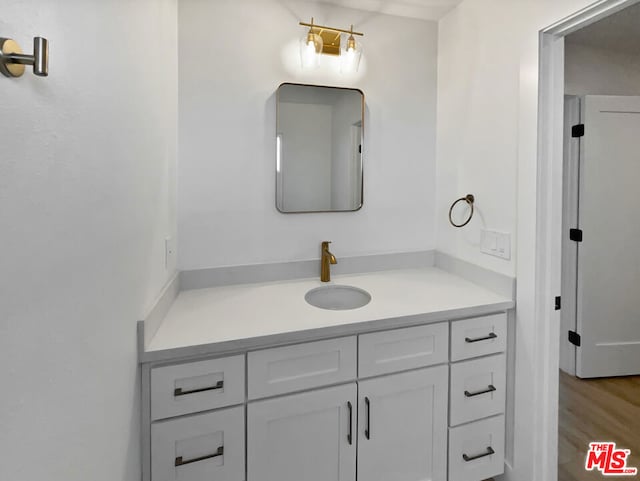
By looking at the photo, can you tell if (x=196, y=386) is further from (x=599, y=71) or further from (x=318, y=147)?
(x=599, y=71)

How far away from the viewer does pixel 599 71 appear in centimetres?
249

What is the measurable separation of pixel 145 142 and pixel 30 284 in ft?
2.43

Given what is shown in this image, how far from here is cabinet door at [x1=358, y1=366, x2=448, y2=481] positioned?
1.38 meters

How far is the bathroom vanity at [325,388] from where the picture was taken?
3.85 feet

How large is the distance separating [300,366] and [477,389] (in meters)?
0.80

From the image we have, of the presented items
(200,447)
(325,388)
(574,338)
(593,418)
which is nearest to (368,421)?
(325,388)

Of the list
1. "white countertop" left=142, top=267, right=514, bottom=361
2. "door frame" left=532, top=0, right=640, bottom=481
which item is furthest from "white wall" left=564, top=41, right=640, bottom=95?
"white countertop" left=142, top=267, right=514, bottom=361

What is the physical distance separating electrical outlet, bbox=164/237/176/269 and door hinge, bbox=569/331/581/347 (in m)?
2.67

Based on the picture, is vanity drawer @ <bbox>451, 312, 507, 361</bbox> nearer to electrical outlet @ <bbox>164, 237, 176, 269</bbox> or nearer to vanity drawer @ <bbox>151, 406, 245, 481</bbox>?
vanity drawer @ <bbox>151, 406, 245, 481</bbox>

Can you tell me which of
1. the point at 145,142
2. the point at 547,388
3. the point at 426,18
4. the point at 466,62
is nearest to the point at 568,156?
the point at 466,62

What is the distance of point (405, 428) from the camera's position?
1.44 meters

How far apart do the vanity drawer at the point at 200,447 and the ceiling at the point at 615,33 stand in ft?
9.10

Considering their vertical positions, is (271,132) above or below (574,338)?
above

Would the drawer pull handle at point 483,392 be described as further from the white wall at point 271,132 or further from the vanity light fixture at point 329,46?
the vanity light fixture at point 329,46
